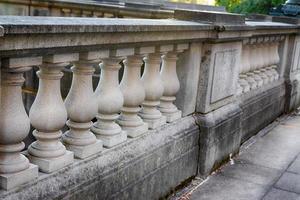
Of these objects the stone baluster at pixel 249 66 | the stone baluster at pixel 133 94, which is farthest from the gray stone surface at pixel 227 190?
the stone baluster at pixel 249 66

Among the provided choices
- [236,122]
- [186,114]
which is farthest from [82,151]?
[236,122]

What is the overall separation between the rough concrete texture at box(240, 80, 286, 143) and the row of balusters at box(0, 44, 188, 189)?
2.32 metres

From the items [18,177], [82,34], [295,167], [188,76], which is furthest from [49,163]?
[295,167]

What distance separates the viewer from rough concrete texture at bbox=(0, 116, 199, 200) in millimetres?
3105

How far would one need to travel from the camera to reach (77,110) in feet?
11.1

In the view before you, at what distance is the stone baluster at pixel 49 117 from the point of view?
3074mm

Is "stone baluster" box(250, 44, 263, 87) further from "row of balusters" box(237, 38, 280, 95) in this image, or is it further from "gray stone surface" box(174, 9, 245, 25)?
"gray stone surface" box(174, 9, 245, 25)

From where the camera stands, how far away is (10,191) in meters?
2.81

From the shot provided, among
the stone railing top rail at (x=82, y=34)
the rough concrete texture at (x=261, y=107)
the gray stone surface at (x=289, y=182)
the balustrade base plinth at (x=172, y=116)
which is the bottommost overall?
the gray stone surface at (x=289, y=182)

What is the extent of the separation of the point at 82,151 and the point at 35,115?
478 millimetres

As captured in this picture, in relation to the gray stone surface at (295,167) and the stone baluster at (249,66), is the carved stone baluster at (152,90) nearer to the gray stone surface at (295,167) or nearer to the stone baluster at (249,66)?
the gray stone surface at (295,167)

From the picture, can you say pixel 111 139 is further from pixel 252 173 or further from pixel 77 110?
pixel 252 173

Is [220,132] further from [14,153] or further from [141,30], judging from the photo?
[14,153]

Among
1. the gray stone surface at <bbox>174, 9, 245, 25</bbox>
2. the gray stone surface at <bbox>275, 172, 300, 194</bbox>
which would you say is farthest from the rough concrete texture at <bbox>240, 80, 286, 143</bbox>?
the gray stone surface at <bbox>174, 9, 245, 25</bbox>
